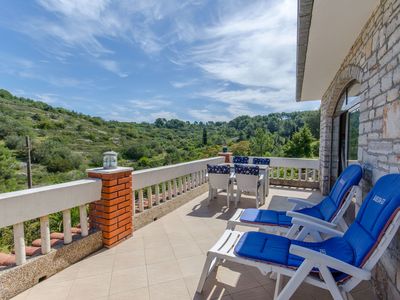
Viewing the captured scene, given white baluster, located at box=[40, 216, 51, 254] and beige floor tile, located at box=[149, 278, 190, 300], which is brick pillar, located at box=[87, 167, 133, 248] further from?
beige floor tile, located at box=[149, 278, 190, 300]

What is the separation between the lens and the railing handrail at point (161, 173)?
12.3 feet

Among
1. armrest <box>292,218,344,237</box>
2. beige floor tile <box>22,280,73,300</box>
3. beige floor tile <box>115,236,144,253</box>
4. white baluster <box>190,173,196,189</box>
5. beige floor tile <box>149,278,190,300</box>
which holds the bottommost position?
beige floor tile <box>149,278,190,300</box>

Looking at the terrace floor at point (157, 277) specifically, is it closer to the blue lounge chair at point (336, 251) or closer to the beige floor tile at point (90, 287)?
the beige floor tile at point (90, 287)

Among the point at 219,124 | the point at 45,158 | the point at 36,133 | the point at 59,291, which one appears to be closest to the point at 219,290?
the point at 59,291

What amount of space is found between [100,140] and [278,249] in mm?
29758

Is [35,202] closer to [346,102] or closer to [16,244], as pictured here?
[16,244]

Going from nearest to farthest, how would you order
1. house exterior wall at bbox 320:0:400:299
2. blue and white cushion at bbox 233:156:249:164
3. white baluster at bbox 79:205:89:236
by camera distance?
house exterior wall at bbox 320:0:400:299, white baluster at bbox 79:205:89:236, blue and white cushion at bbox 233:156:249:164

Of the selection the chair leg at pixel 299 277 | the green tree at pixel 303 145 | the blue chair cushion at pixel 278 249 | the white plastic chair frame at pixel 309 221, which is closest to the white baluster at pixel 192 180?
the white plastic chair frame at pixel 309 221

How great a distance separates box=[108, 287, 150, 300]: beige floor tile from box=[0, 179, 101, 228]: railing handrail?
1063 millimetres

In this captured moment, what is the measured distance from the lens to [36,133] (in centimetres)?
2569

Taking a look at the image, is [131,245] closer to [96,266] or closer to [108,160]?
[96,266]

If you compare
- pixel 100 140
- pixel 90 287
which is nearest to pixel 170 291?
pixel 90 287

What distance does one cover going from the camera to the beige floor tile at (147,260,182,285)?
8.06 feet

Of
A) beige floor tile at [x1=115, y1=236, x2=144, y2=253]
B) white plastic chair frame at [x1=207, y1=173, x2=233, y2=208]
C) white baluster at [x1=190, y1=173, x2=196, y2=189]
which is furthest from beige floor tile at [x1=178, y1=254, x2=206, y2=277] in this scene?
white baluster at [x1=190, y1=173, x2=196, y2=189]
